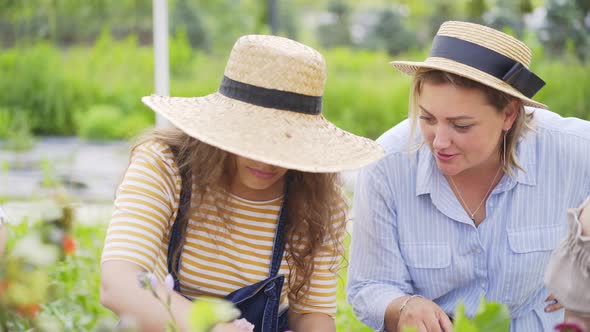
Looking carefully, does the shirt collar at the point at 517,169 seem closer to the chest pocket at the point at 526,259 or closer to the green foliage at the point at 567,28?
the chest pocket at the point at 526,259

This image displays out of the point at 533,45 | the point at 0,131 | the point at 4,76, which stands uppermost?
the point at 533,45

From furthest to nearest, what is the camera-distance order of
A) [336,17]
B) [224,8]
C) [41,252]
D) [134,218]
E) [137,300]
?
1. [336,17]
2. [224,8]
3. [134,218]
4. [137,300]
5. [41,252]

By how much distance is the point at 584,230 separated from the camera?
A: 1182 millimetres

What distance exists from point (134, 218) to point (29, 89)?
261 inches

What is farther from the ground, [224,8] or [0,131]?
[224,8]

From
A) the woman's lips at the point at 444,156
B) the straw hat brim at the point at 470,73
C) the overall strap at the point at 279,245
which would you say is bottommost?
the overall strap at the point at 279,245

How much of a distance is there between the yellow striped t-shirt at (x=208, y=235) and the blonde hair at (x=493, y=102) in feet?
1.16

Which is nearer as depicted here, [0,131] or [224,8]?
[0,131]

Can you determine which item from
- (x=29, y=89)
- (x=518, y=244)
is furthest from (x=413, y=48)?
(x=518, y=244)

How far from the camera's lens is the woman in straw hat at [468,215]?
2.00m

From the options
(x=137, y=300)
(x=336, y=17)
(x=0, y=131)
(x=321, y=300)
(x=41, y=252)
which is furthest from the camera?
(x=336, y=17)

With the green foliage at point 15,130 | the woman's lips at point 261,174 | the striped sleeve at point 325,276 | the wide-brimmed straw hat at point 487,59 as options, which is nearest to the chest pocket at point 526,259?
the wide-brimmed straw hat at point 487,59

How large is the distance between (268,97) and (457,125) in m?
0.48

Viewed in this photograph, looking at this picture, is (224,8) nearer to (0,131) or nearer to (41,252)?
(0,131)
